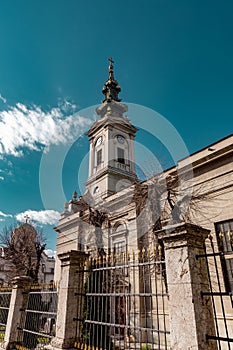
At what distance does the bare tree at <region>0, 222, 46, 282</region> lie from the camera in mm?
23047

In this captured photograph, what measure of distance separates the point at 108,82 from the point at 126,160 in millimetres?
15128

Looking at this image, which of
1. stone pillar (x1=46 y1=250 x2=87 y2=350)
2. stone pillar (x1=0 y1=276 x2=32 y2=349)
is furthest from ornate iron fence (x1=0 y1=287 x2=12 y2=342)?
stone pillar (x1=46 y1=250 x2=87 y2=350)

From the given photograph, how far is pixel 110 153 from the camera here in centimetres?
2727

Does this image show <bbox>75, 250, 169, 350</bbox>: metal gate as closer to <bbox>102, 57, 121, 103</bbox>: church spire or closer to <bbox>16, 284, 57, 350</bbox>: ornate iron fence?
<bbox>16, 284, 57, 350</bbox>: ornate iron fence

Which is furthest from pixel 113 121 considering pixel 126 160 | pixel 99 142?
pixel 126 160

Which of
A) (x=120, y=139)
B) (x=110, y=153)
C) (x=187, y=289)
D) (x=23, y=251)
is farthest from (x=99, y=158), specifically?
(x=187, y=289)

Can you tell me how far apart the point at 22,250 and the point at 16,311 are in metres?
18.3

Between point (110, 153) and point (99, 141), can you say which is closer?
point (110, 153)

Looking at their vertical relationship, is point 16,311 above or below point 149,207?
below

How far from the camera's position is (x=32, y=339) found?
23.9 ft

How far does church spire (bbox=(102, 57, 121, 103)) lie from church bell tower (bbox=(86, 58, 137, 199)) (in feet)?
9.74

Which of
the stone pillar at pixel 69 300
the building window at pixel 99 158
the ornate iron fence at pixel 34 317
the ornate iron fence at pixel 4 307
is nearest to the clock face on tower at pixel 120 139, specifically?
the building window at pixel 99 158

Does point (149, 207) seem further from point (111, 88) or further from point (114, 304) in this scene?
point (111, 88)

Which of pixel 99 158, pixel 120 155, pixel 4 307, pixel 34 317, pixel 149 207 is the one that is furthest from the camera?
pixel 99 158
